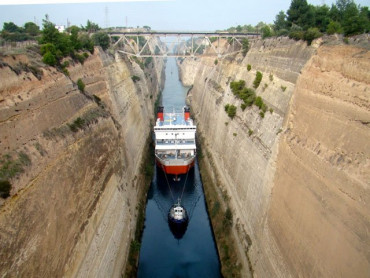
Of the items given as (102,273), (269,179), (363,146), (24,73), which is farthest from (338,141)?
(24,73)

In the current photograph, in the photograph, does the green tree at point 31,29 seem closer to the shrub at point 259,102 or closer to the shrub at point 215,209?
the shrub at point 259,102

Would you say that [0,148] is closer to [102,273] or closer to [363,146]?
[102,273]

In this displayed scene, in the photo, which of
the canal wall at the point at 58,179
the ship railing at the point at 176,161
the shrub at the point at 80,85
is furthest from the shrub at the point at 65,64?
the ship railing at the point at 176,161

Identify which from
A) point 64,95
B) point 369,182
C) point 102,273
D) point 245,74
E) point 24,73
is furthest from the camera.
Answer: point 245,74

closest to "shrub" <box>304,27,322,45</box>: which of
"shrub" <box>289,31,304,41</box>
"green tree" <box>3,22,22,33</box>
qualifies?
"shrub" <box>289,31,304,41</box>

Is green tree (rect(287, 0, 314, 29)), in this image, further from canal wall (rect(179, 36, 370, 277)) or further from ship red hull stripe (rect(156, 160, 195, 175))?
ship red hull stripe (rect(156, 160, 195, 175))

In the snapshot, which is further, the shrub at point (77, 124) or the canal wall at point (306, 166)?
the shrub at point (77, 124)
